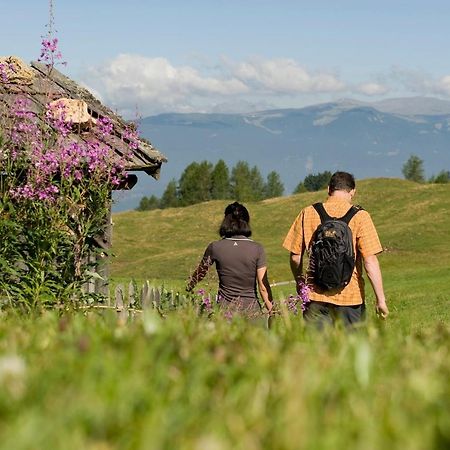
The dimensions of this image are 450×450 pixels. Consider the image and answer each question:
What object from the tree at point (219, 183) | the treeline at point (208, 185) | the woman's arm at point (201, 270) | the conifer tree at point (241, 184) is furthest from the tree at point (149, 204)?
the woman's arm at point (201, 270)

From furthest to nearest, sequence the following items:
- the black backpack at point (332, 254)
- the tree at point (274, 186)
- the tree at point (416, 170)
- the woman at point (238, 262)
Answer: the tree at point (274, 186) → the tree at point (416, 170) → the woman at point (238, 262) → the black backpack at point (332, 254)

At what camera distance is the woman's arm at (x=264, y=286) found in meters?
9.57

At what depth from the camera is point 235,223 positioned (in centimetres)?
959

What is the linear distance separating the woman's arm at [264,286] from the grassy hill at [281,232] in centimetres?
2567

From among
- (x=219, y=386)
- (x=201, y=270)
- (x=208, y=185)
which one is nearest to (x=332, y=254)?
(x=201, y=270)

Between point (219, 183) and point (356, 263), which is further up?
point (219, 183)

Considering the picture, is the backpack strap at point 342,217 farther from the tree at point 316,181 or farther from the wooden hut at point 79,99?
the tree at point 316,181

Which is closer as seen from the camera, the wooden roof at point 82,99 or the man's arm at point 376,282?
the man's arm at point 376,282

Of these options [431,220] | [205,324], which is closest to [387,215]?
[431,220]

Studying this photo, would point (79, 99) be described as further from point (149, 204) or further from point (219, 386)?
point (149, 204)

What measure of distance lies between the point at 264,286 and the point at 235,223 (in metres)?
0.78

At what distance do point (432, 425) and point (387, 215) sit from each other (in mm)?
69594

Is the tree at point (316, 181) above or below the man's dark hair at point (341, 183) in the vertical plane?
above

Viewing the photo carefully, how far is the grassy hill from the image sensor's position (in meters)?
52.6
